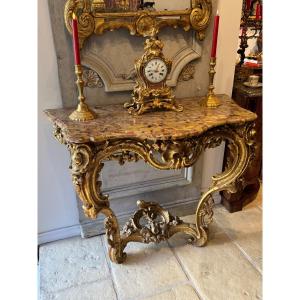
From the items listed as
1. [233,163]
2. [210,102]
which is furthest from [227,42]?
[233,163]

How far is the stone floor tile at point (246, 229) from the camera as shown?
73.0 inches

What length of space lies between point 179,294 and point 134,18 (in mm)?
1469

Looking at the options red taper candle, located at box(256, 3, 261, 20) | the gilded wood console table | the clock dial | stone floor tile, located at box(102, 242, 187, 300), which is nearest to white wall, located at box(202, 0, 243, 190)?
the gilded wood console table

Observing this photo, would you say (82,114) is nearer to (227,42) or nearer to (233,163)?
(233,163)

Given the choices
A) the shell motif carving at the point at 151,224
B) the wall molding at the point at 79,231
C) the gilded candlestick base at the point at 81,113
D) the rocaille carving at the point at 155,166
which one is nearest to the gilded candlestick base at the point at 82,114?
the gilded candlestick base at the point at 81,113

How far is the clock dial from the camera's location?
4.69 ft

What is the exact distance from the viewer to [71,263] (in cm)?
177

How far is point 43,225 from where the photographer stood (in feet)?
6.12

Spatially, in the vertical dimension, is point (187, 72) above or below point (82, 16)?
below

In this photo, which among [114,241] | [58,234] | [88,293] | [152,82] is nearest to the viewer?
[152,82]

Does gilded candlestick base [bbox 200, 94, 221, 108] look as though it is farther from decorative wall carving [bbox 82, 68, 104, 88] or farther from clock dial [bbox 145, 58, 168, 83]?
decorative wall carving [bbox 82, 68, 104, 88]
